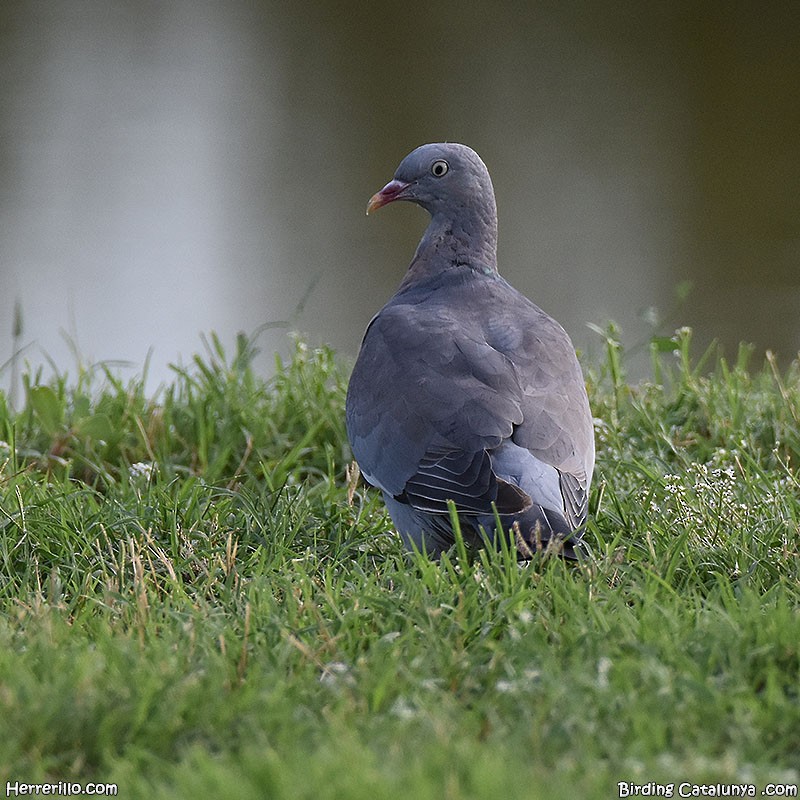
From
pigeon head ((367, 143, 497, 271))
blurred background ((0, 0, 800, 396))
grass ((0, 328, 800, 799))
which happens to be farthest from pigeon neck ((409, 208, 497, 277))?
blurred background ((0, 0, 800, 396))

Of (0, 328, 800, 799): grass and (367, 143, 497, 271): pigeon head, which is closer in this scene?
(0, 328, 800, 799): grass

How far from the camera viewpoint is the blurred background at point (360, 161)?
8.06 meters

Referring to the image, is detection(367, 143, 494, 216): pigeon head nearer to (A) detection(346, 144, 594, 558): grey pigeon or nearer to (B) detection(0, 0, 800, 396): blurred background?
(A) detection(346, 144, 594, 558): grey pigeon

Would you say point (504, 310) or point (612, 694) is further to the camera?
point (504, 310)

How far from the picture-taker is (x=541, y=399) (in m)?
3.38

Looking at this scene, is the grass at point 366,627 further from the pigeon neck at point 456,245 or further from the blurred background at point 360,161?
the blurred background at point 360,161

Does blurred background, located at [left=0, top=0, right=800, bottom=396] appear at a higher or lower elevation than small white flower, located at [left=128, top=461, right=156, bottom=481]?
higher

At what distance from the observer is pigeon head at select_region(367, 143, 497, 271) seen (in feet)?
13.3

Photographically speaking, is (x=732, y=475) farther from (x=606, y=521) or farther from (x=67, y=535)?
(x=67, y=535)

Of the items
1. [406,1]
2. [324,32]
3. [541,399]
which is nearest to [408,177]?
[541,399]

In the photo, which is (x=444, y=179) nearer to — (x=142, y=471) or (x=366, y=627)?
(x=142, y=471)

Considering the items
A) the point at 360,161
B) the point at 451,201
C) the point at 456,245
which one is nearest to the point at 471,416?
the point at 456,245

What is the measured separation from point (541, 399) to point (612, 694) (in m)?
1.19

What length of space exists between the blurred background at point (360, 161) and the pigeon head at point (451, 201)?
1.00m
